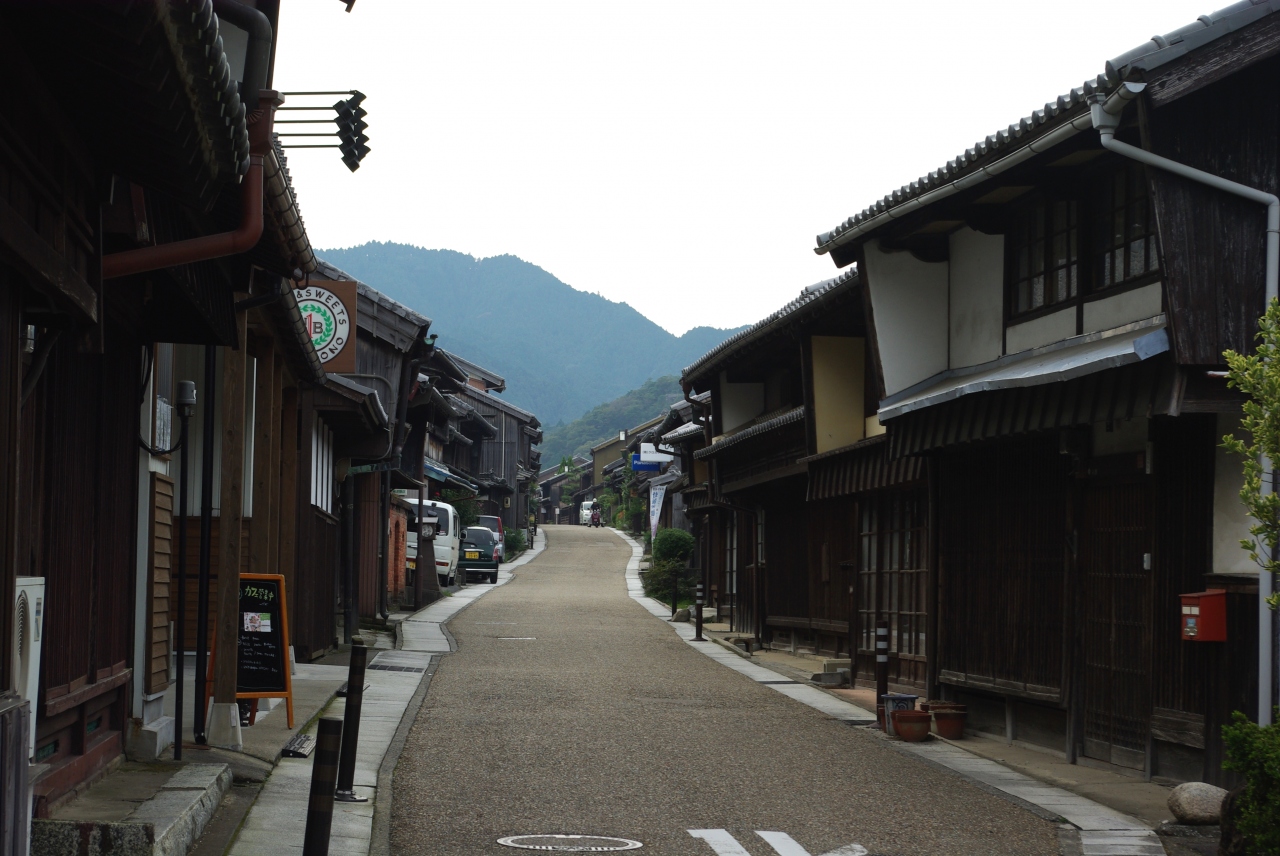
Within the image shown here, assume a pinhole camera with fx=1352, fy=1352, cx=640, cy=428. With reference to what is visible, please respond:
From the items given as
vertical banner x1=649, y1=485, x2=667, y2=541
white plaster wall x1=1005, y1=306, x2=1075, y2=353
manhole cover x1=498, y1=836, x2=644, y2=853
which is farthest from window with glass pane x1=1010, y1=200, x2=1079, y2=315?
vertical banner x1=649, y1=485, x2=667, y2=541

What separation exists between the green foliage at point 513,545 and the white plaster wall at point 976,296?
46704mm

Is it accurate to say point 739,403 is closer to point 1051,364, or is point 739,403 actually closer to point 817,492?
point 817,492

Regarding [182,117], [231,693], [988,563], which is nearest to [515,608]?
[988,563]

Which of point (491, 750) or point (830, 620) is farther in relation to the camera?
point (830, 620)

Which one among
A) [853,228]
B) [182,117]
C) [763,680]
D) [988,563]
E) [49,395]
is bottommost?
[763,680]

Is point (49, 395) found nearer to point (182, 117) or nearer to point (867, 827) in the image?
point (182, 117)

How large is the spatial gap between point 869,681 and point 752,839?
1117 cm

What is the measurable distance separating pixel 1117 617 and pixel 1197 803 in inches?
114

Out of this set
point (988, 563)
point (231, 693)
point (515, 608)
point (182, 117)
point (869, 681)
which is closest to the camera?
point (182, 117)

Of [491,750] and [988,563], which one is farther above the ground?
[988,563]

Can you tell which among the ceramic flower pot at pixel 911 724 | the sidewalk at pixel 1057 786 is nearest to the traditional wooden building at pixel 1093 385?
the sidewalk at pixel 1057 786

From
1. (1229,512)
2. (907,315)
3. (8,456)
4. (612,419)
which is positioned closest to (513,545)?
(907,315)

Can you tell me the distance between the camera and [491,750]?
12.1m

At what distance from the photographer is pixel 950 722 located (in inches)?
552
